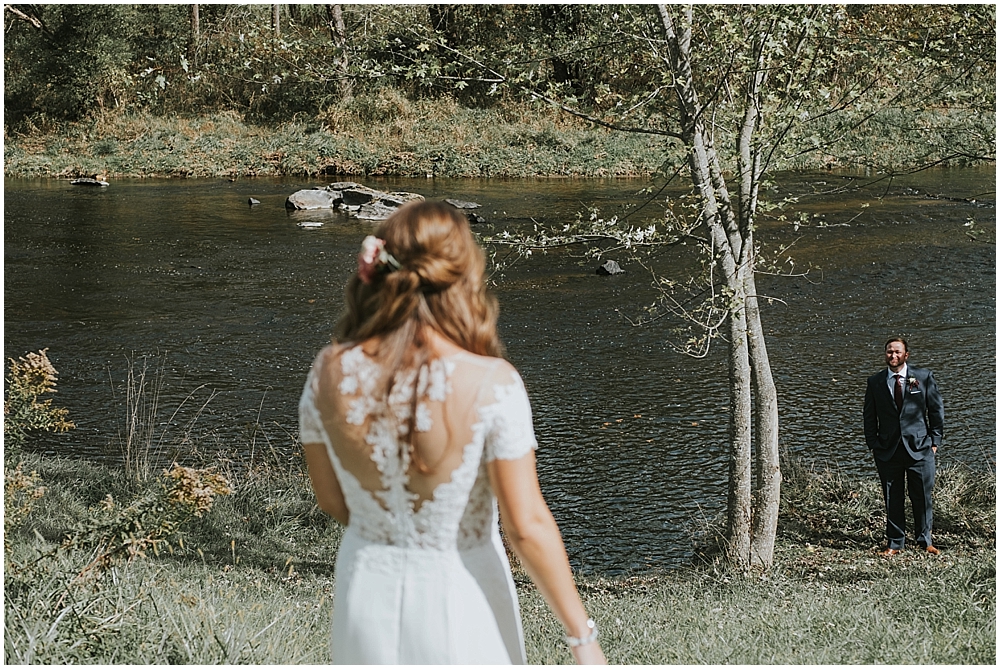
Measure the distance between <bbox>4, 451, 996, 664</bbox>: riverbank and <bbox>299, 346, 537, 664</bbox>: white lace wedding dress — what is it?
82.2 inches

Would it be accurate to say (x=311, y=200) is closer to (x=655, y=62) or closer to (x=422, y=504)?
(x=655, y=62)

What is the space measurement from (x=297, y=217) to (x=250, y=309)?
9827 millimetres

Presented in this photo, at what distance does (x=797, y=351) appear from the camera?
48.1ft

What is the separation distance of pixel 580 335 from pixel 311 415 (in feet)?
42.7

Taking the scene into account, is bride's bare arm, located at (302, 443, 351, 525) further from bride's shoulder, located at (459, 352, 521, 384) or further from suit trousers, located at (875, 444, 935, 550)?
suit trousers, located at (875, 444, 935, 550)

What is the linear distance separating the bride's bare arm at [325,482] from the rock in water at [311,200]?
2568 cm

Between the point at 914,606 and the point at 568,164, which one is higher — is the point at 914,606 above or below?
below

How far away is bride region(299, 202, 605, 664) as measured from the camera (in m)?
2.60

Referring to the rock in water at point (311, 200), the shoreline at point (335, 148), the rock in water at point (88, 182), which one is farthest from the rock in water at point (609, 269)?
the rock in water at point (88, 182)

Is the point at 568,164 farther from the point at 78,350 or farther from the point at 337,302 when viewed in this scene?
the point at 78,350

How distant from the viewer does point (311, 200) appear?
92.7ft

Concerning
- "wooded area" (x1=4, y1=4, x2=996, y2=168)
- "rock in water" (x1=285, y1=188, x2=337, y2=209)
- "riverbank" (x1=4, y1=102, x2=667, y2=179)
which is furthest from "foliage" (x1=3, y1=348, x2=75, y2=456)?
"riverbank" (x1=4, y1=102, x2=667, y2=179)

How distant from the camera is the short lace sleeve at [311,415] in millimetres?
2758

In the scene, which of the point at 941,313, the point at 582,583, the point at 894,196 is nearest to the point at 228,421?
the point at 582,583
